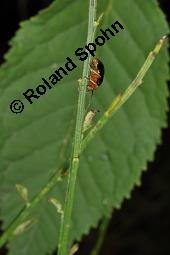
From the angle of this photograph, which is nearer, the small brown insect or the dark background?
the small brown insect

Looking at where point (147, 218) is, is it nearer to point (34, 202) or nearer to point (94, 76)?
point (34, 202)

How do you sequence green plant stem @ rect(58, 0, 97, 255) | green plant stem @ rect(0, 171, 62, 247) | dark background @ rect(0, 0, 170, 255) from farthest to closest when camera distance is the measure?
dark background @ rect(0, 0, 170, 255) → green plant stem @ rect(0, 171, 62, 247) → green plant stem @ rect(58, 0, 97, 255)

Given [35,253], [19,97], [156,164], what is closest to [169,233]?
[156,164]

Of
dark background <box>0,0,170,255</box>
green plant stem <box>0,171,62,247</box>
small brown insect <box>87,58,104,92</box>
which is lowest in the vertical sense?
dark background <box>0,0,170,255</box>

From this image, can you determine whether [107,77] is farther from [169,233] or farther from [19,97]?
[169,233]

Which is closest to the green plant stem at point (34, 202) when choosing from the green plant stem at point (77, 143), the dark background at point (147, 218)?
the green plant stem at point (77, 143)

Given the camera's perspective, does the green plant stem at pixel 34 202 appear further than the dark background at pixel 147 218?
No

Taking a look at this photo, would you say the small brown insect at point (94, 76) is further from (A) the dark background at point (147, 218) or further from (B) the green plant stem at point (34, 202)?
(A) the dark background at point (147, 218)

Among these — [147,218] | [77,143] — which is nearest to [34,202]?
[77,143]

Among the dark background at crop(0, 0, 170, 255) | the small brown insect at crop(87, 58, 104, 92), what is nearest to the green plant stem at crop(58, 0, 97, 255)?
the small brown insect at crop(87, 58, 104, 92)

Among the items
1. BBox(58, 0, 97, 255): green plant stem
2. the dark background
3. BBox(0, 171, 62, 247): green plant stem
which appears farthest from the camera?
the dark background

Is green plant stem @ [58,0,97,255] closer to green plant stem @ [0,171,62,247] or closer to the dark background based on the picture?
green plant stem @ [0,171,62,247]
